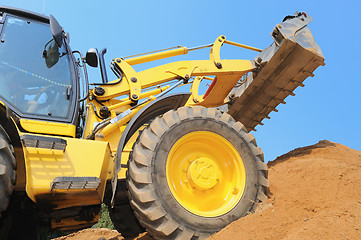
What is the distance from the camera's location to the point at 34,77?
351 centimetres

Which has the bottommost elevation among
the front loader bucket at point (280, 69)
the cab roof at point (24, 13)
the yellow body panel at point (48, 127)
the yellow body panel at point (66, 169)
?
the yellow body panel at point (66, 169)

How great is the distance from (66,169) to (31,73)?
1.15 meters

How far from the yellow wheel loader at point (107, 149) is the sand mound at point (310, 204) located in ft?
0.92

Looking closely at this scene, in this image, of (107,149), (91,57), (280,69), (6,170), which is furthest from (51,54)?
(280,69)

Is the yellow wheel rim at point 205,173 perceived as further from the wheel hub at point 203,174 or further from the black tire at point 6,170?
the black tire at point 6,170

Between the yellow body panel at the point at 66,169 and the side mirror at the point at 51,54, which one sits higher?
the side mirror at the point at 51,54

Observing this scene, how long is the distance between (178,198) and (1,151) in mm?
1741

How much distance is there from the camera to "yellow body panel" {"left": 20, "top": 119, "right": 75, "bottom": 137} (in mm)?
3230

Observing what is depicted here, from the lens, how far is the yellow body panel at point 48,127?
3.23 metres

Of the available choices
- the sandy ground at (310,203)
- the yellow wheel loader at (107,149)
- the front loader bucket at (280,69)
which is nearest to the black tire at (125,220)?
the yellow wheel loader at (107,149)

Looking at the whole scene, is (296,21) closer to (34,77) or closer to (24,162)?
(34,77)

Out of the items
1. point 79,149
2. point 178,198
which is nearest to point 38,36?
point 79,149

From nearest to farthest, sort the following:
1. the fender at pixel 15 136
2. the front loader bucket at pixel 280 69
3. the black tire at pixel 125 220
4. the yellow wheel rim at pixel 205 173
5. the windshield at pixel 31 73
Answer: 1. the fender at pixel 15 136
2. the windshield at pixel 31 73
3. the yellow wheel rim at pixel 205 173
4. the black tire at pixel 125 220
5. the front loader bucket at pixel 280 69

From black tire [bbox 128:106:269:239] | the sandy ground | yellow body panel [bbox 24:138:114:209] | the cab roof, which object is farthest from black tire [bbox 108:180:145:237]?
the cab roof
